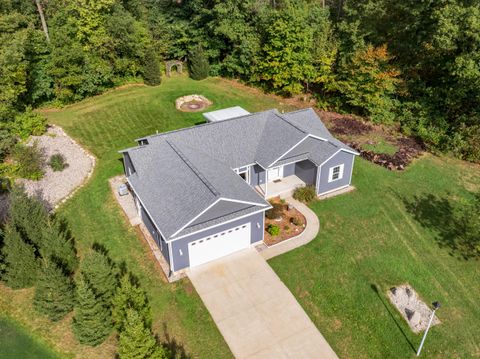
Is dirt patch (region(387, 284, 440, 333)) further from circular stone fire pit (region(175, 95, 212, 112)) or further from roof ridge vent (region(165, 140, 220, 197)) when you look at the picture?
circular stone fire pit (region(175, 95, 212, 112))

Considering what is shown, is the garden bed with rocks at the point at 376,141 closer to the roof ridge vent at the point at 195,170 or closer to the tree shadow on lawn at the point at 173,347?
the roof ridge vent at the point at 195,170

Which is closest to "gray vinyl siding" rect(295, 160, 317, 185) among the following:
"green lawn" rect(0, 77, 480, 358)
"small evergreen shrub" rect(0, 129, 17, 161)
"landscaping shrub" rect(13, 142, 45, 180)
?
"green lawn" rect(0, 77, 480, 358)

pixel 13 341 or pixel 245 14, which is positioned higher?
pixel 245 14

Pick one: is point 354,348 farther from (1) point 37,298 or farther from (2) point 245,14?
(2) point 245,14

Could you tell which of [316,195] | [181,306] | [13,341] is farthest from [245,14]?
[13,341]

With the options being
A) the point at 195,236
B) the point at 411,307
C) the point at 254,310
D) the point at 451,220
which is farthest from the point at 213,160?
the point at 451,220

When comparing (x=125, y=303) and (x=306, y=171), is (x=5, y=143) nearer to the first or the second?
(x=125, y=303)
